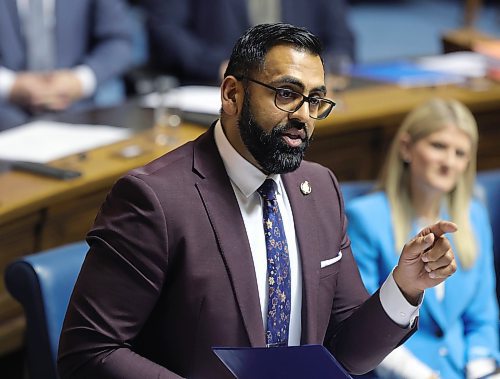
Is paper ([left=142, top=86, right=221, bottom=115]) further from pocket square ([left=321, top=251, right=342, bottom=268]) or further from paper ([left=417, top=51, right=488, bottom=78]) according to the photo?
pocket square ([left=321, top=251, right=342, bottom=268])

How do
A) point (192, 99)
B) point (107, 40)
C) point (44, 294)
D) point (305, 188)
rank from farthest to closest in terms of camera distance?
point (107, 40) → point (192, 99) → point (44, 294) → point (305, 188)

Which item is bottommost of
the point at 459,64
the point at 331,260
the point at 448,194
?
the point at 448,194

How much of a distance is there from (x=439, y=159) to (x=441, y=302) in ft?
1.35

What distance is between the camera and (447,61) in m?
4.89

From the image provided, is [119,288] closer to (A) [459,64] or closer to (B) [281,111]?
(B) [281,111]

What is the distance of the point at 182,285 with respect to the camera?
175 cm

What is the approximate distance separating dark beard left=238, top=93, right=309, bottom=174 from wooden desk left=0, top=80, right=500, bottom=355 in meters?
1.27

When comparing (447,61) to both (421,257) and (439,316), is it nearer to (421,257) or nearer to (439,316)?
(439,316)

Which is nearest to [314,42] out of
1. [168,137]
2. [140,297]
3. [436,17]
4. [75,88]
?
[140,297]

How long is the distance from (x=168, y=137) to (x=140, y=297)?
1.89 meters

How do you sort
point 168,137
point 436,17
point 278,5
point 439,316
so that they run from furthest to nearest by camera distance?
point 436,17 < point 278,5 < point 168,137 < point 439,316

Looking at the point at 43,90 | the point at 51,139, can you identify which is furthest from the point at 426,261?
the point at 43,90

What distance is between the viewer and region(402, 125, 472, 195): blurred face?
2871 millimetres

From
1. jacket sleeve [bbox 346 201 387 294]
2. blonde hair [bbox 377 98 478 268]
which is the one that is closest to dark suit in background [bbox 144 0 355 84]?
blonde hair [bbox 377 98 478 268]
